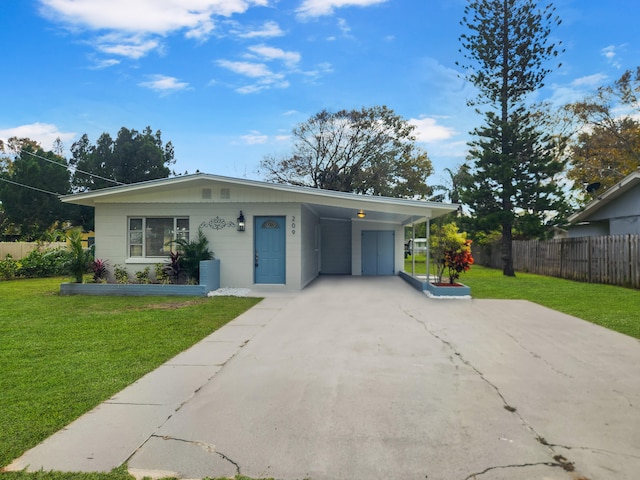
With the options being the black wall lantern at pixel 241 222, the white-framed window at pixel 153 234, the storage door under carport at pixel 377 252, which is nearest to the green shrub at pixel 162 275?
the white-framed window at pixel 153 234

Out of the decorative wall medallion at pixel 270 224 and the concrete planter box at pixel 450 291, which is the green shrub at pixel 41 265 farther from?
the concrete planter box at pixel 450 291

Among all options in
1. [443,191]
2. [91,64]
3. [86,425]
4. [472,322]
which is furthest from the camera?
[443,191]

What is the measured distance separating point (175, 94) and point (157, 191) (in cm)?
840

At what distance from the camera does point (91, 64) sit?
17.0m

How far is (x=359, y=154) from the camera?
29.9 meters

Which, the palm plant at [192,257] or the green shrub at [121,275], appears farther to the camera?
the green shrub at [121,275]

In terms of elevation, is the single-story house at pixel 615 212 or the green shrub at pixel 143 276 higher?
the single-story house at pixel 615 212

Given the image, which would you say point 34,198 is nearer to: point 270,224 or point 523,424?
point 270,224

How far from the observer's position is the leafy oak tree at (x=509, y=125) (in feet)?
62.4

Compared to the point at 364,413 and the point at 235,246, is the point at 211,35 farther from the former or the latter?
the point at 364,413

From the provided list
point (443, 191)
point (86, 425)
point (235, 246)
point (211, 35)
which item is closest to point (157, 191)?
point (235, 246)

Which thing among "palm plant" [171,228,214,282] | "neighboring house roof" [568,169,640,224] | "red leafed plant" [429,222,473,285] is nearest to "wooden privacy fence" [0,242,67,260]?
"palm plant" [171,228,214,282]

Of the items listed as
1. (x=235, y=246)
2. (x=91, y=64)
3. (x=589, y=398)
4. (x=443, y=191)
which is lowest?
(x=589, y=398)

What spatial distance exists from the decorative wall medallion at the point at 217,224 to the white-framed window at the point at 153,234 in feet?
2.08
